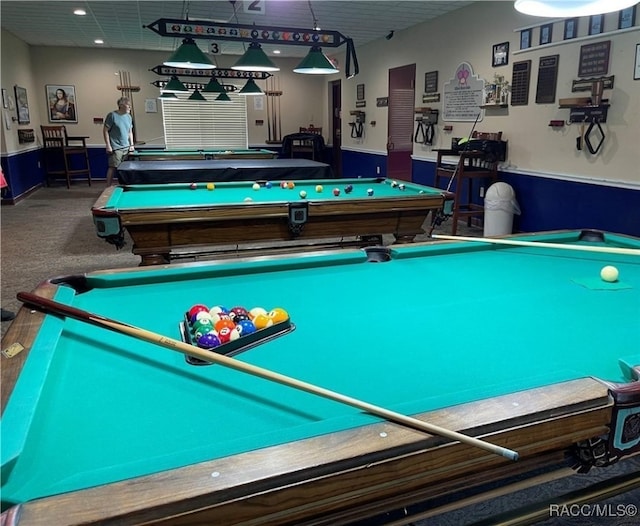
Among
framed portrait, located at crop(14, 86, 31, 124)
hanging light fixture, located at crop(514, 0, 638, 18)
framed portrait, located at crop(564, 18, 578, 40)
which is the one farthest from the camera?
framed portrait, located at crop(14, 86, 31, 124)

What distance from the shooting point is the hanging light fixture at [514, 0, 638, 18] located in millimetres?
1694

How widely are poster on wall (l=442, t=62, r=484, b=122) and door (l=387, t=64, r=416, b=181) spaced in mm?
1333

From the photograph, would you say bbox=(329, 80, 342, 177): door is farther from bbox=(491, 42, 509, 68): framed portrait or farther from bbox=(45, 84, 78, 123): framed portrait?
bbox=(45, 84, 78, 123): framed portrait

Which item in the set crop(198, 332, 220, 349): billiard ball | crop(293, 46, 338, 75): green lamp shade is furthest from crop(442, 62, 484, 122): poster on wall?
crop(198, 332, 220, 349): billiard ball

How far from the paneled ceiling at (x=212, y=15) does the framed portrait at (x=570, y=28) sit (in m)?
1.49

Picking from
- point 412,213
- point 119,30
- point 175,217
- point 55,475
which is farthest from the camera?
point 119,30

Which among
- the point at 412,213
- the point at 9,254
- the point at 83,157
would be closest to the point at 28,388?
the point at 412,213

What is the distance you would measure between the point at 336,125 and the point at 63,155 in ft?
17.6

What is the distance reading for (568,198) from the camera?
4.51 metres

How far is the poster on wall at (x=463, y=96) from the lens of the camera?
18.1ft

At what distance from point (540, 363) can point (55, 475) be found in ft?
3.17

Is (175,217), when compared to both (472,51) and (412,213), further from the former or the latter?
(472,51)

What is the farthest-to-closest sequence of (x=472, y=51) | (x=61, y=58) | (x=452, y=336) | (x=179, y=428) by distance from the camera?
1. (x=61, y=58)
2. (x=472, y=51)
3. (x=452, y=336)
4. (x=179, y=428)

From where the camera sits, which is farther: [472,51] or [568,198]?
[472,51]
